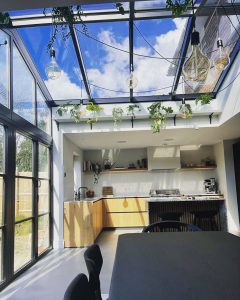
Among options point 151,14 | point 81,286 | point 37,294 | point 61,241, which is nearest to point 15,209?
point 37,294

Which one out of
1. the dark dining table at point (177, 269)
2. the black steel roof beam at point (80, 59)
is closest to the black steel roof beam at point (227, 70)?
the black steel roof beam at point (80, 59)

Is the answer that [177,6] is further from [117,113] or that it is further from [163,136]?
[163,136]

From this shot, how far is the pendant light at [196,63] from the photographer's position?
2.17 m

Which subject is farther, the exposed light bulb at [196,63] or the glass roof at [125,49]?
the glass roof at [125,49]

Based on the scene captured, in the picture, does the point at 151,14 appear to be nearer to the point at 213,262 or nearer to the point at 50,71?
the point at 50,71

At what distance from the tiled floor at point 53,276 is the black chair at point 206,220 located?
186 centimetres

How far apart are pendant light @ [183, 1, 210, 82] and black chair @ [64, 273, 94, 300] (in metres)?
1.87

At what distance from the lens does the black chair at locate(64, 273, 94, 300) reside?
2.97ft

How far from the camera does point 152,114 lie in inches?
191

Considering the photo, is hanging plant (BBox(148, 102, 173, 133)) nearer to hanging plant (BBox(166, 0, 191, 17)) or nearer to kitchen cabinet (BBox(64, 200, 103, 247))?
kitchen cabinet (BBox(64, 200, 103, 247))

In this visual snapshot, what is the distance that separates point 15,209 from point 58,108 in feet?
7.49

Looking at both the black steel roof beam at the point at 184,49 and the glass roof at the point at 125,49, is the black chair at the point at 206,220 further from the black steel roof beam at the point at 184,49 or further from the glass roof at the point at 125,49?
the black steel roof beam at the point at 184,49

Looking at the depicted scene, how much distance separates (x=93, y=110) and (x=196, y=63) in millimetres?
2867

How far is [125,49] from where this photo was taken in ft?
13.3
